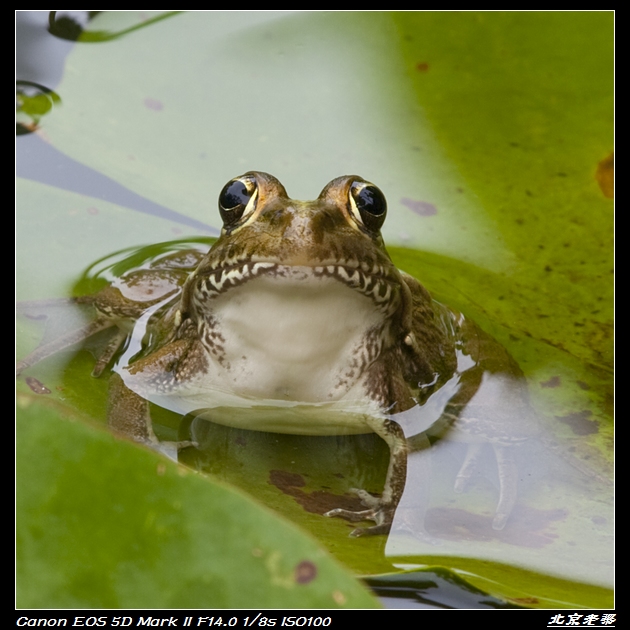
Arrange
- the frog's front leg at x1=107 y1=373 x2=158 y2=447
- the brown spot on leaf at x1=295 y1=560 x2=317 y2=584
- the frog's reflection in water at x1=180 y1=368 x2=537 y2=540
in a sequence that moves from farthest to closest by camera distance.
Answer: the frog's front leg at x1=107 y1=373 x2=158 y2=447
the frog's reflection in water at x1=180 y1=368 x2=537 y2=540
the brown spot on leaf at x1=295 y1=560 x2=317 y2=584

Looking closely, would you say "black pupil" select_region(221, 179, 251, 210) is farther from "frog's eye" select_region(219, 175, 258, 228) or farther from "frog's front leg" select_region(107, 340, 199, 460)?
"frog's front leg" select_region(107, 340, 199, 460)

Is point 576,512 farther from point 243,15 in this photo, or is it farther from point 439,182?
point 243,15

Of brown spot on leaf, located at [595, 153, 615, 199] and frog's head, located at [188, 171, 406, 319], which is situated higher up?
brown spot on leaf, located at [595, 153, 615, 199]

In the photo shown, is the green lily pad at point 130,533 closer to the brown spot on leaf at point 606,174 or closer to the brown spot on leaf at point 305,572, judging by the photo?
the brown spot on leaf at point 305,572

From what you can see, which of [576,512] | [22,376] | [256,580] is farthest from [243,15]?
[256,580]

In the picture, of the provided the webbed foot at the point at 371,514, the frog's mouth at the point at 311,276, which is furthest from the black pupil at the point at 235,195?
the webbed foot at the point at 371,514

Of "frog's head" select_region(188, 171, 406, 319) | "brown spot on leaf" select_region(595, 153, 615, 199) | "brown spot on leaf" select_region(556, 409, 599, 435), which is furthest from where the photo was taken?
"brown spot on leaf" select_region(595, 153, 615, 199)

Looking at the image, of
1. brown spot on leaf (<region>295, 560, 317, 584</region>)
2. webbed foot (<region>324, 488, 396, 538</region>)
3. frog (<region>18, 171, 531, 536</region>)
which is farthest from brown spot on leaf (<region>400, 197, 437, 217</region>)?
brown spot on leaf (<region>295, 560, 317, 584</region>)
